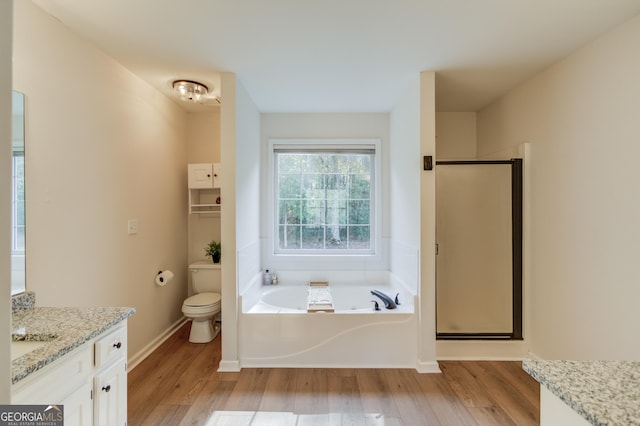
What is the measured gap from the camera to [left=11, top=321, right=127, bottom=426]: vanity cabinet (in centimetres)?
98

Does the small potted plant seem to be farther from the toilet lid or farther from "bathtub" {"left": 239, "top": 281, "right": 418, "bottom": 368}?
"bathtub" {"left": 239, "top": 281, "right": 418, "bottom": 368}

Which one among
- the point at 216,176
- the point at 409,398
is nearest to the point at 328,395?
the point at 409,398

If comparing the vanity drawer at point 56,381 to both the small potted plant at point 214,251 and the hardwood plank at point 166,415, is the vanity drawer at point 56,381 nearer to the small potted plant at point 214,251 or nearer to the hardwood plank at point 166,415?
the hardwood plank at point 166,415

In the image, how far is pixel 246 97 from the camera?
2.76 m

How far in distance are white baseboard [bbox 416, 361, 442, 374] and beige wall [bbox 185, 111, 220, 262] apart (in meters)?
2.52

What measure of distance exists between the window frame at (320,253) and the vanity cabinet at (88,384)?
2103 millimetres

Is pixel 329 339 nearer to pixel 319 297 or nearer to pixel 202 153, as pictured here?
pixel 319 297

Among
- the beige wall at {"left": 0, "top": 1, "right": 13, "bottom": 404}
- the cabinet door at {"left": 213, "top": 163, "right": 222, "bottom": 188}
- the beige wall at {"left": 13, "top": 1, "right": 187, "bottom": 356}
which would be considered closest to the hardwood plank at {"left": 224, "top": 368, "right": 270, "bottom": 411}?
the beige wall at {"left": 13, "top": 1, "right": 187, "bottom": 356}

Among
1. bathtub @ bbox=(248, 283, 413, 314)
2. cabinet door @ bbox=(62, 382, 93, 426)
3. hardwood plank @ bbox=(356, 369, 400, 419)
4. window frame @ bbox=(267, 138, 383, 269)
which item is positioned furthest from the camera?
window frame @ bbox=(267, 138, 383, 269)

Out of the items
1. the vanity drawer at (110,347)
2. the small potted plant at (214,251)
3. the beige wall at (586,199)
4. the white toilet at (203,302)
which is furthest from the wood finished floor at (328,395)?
the small potted plant at (214,251)

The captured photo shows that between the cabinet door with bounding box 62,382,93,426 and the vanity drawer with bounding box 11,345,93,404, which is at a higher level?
the vanity drawer with bounding box 11,345,93,404

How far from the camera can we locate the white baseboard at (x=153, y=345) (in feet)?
7.89

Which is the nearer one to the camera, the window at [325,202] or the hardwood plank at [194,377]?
the hardwood plank at [194,377]

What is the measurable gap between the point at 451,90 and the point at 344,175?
1425 mm
